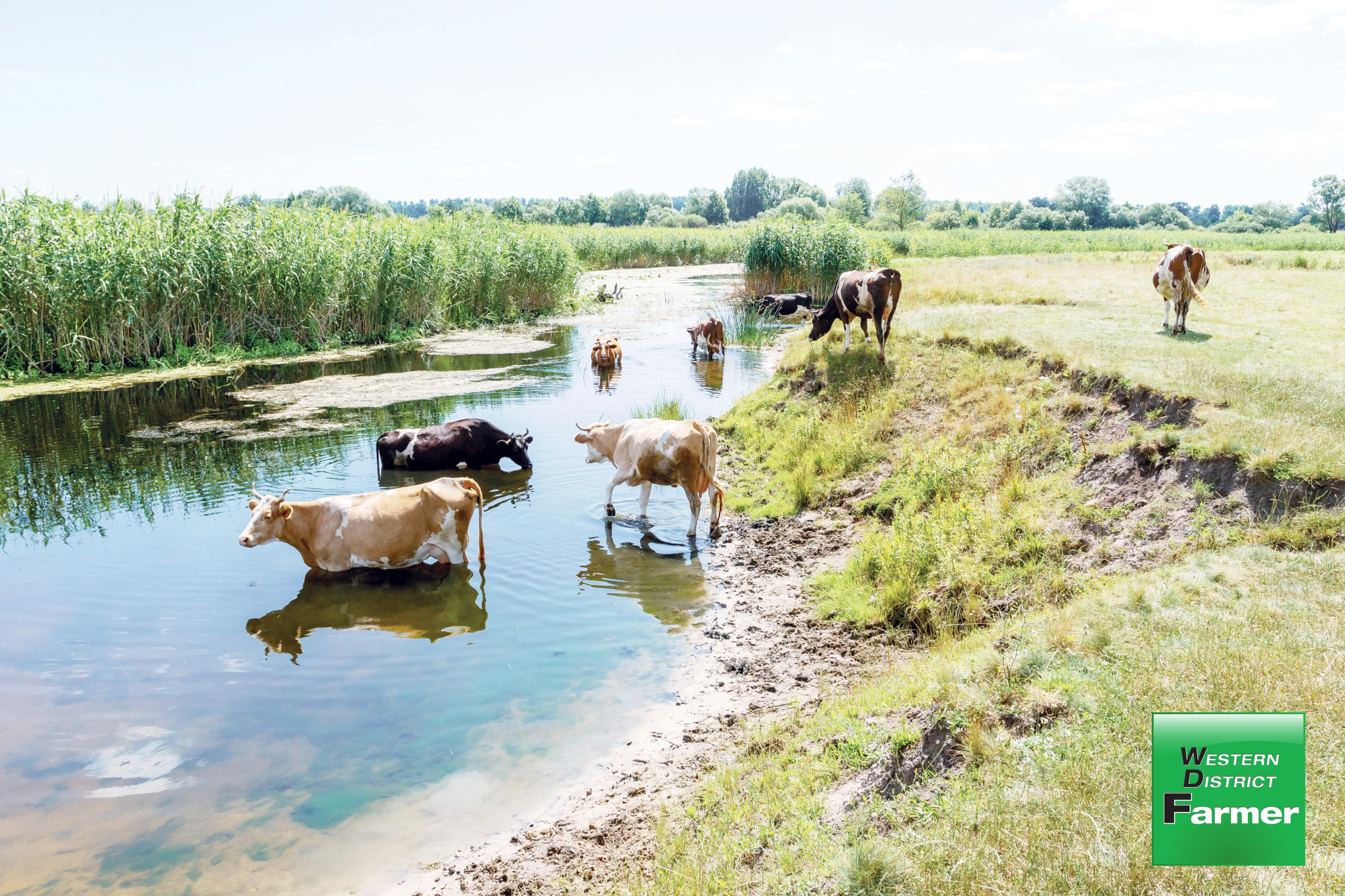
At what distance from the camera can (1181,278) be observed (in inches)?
543

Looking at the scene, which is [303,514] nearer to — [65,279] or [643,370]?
[643,370]

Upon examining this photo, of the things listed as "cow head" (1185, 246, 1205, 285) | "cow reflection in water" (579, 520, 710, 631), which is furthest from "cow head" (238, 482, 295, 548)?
"cow head" (1185, 246, 1205, 285)

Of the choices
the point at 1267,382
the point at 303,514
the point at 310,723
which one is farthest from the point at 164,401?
the point at 1267,382

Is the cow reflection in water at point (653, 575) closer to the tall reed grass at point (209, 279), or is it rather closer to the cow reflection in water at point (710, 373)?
the cow reflection in water at point (710, 373)

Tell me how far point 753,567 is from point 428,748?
4.46m

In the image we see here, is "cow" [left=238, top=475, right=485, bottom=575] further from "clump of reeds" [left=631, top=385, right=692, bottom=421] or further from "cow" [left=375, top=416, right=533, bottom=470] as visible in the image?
"clump of reeds" [left=631, top=385, right=692, bottom=421]

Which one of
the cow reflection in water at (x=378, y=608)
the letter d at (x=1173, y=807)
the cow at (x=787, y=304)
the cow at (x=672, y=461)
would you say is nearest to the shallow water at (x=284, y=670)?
the cow reflection in water at (x=378, y=608)

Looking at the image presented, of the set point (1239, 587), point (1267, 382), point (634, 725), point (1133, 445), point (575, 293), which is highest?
point (575, 293)

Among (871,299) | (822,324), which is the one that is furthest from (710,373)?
(871,299)

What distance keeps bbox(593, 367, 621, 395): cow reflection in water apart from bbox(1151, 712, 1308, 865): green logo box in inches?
644

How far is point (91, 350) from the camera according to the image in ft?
67.3

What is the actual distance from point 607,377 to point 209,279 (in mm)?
11620

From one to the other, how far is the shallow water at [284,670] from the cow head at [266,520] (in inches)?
25.7

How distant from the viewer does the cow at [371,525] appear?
28.4 ft
